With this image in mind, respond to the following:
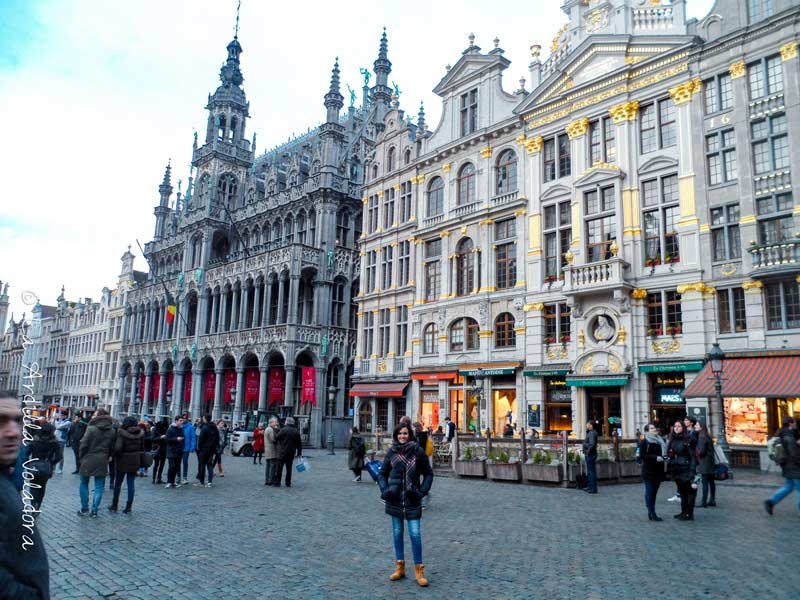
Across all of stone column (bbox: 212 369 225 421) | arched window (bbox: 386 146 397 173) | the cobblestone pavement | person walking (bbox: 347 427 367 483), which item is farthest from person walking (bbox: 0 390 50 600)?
stone column (bbox: 212 369 225 421)

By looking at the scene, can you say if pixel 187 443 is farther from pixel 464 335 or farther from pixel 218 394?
pixel 218 394

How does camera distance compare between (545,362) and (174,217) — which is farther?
(174,217)

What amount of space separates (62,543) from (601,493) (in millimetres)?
13504

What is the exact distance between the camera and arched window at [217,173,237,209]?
58969 mm

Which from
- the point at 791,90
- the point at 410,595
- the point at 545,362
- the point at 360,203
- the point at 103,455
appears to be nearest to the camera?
the point at 410,595

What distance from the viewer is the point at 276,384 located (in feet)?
148

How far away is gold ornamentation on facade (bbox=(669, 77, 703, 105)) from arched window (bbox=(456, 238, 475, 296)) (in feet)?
41.8

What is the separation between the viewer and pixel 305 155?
54.8 m

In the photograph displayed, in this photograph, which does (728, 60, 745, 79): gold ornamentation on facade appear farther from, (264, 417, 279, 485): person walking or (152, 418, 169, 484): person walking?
(152, 418, 169, 484): person walking

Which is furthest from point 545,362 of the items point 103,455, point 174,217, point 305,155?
point 174,217

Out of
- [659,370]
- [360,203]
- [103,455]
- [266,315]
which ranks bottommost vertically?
[103,455]

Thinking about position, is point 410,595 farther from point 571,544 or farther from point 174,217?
point 174,217

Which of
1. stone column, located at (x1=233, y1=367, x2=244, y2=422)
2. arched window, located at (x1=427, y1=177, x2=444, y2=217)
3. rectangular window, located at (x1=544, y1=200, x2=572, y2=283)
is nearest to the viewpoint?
rectangular window, located at (x1=544, y1=200, x2=572, y2=283)

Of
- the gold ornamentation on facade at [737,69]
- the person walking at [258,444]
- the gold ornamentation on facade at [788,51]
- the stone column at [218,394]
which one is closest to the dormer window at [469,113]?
the gold ornamentation on facade at [737,69]
